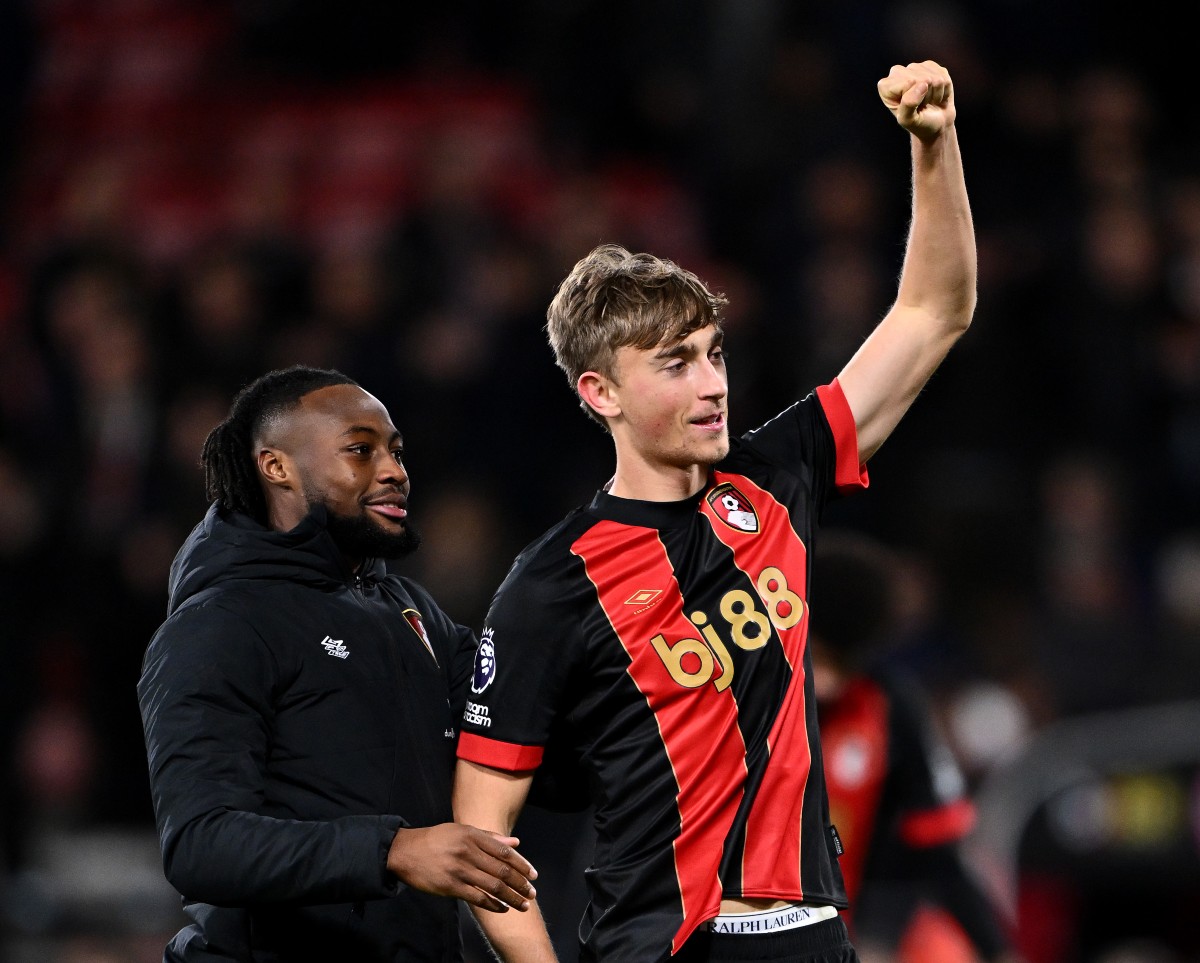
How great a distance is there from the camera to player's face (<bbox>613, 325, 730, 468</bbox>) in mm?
3285

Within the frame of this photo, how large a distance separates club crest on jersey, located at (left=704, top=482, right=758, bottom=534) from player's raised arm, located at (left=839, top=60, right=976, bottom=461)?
274 millimetres

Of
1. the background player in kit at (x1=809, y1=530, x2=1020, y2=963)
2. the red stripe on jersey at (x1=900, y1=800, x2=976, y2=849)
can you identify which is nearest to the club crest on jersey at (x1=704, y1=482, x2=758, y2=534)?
the background player in kit at (x1=809, y1=530, x2=1020, y2=963)

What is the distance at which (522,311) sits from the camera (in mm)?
8133

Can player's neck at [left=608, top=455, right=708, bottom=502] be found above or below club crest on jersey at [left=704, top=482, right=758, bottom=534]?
above

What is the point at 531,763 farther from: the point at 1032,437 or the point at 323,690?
the point at 1032,437

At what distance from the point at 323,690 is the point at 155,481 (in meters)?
4.75

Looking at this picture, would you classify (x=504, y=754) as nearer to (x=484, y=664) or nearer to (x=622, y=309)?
(x=484, y=664)

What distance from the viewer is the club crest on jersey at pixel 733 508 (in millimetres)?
3369

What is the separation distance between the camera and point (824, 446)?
137 inches

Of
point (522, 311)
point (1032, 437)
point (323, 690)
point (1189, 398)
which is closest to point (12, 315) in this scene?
point (522, 311)

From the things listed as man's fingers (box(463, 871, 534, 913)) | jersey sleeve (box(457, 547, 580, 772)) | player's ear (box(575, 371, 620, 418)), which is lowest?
man's fingers (box(463, 871, 534, 913))

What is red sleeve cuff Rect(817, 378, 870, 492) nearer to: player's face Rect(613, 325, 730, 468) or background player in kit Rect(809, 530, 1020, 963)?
player's face Rect(613, 325, 730, 468)

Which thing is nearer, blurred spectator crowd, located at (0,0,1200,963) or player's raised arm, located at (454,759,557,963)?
player's raised arm, located at (454,759,557,963)

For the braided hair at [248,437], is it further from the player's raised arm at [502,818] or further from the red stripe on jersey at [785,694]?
the red stripe on jersey at [785,694]
